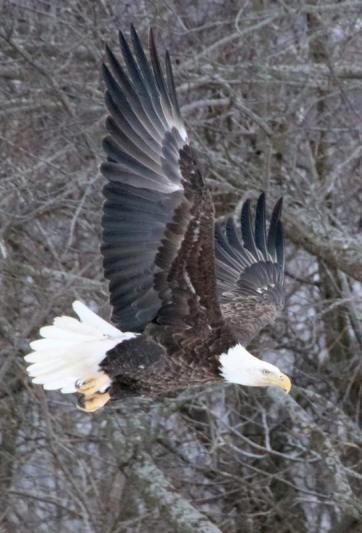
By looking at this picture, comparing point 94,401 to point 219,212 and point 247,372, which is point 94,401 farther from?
point 219,212

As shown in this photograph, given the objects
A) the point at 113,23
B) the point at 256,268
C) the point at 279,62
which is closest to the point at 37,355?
the point at 256,268

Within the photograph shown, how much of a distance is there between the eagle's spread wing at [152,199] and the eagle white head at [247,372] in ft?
0.80

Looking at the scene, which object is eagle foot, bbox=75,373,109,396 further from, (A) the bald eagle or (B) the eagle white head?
(B) the eagle white head

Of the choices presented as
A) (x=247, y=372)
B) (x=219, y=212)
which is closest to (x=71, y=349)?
(x=247, y=372)

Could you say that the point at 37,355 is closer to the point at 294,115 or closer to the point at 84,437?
the point at 84,437

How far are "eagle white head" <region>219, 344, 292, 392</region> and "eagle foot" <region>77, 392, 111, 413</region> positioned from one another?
1.77 ft

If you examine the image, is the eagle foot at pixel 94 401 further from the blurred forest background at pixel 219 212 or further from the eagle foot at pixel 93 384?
the blurred forest background at pixel 219 212

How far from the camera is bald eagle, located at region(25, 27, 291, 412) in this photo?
6.41m

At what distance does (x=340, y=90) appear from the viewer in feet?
26.6

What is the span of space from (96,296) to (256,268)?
2.50 ft

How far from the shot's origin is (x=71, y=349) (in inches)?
266

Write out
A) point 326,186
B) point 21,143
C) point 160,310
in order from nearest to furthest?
1. point 160,310
2. point 21,143
3. point 326,186

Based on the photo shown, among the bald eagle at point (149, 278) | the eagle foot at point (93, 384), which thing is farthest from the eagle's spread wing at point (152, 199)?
Result: the eagle foot at point (93, 384)

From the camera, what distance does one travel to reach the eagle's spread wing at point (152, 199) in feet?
21.0
